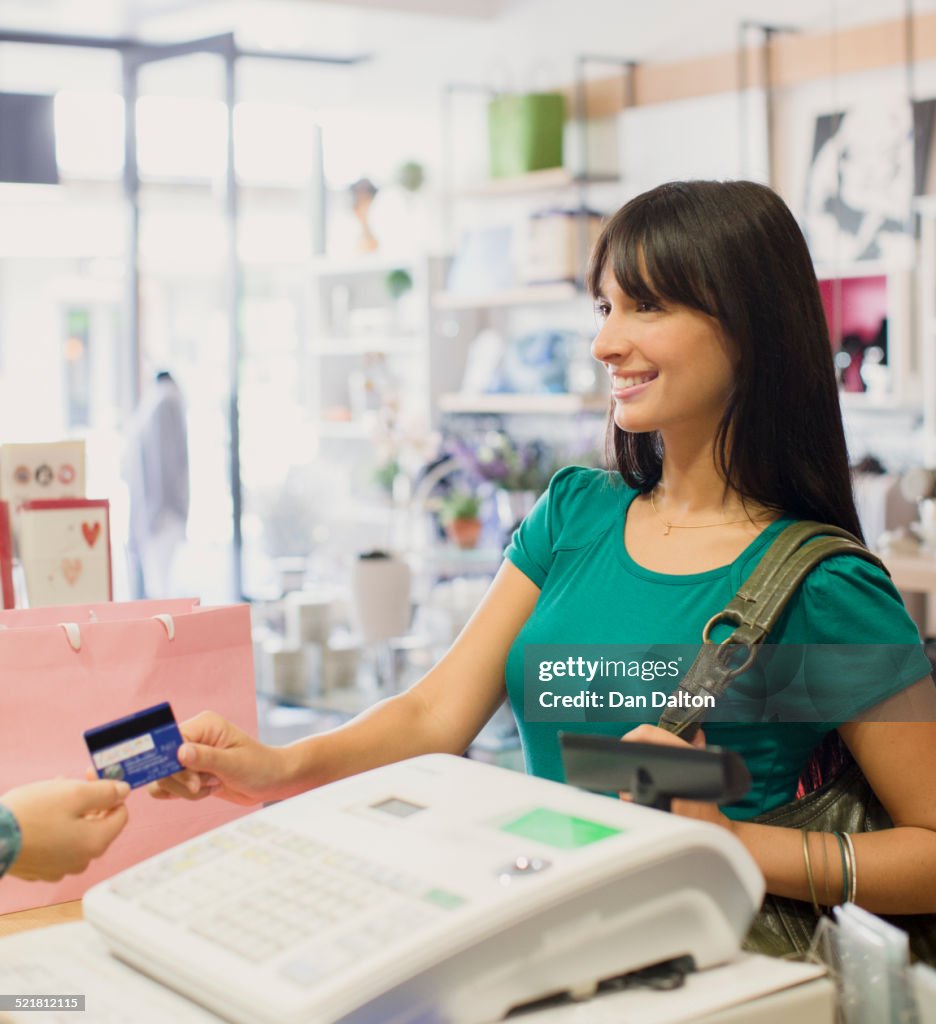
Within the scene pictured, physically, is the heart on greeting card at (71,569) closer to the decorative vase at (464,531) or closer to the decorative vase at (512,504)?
the decorative vase at (464,531)

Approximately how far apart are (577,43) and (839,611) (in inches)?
201

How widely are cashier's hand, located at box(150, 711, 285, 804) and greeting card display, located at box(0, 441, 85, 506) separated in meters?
0.79

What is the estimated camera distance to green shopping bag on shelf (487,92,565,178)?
5777mm

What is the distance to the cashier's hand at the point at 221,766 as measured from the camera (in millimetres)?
1195

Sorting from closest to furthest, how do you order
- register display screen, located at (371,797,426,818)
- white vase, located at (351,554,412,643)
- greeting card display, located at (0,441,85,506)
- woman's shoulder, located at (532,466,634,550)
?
register display screen, located at (371,797,426,818), woman's shoulder, located at (532,466,634,550), greeting card display, located at (0,441,85,506), white vase, located at (351,554,412,643)

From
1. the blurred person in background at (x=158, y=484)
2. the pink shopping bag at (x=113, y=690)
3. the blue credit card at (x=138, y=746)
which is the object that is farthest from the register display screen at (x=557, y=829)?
the blurred person in background at (x=158, y=484)

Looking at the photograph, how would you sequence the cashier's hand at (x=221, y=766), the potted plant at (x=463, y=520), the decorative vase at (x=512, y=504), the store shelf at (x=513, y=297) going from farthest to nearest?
the store shelf at (x=513, y=297) < the decorative vase at (x=512, y=504) < the potted plant at (x=463, y=520) < the cashier's hand at (x=221, y=766)

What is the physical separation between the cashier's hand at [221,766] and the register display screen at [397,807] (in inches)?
8.9

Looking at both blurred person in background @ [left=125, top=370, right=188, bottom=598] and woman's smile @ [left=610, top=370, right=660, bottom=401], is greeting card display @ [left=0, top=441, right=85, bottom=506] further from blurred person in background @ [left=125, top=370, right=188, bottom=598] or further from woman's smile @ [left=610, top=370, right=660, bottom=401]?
blurred person in background @ [left=125, top=370, right=188, bottom=598]

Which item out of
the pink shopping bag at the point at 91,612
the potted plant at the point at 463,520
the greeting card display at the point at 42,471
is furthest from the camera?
the potted plant at the point at 463,520

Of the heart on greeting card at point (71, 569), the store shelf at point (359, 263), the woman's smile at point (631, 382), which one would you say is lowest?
the heart on greeting card at point (71, 569)

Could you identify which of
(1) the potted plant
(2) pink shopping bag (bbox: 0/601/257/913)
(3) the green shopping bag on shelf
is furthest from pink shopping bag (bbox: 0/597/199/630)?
(3) the green shopping bag on shelf

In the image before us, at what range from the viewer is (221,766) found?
1224 millimetres

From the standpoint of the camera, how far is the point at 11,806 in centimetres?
100
